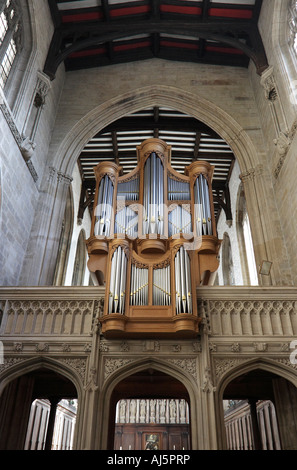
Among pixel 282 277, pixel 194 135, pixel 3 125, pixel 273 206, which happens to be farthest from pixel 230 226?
pixel 3 125

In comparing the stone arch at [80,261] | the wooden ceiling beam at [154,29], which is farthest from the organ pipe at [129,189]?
the stone arch at [80,261]

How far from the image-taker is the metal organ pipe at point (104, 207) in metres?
10.5

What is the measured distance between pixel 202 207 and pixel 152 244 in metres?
2.15

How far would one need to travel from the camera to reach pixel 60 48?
13.8 meters

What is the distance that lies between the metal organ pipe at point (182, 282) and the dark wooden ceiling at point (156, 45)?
746 centimetres

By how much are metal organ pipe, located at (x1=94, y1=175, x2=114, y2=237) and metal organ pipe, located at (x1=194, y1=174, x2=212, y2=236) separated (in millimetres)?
2459

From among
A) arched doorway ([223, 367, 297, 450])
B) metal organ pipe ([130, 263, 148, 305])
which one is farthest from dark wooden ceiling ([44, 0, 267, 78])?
arched doorway ([223, 367, 297, 450])

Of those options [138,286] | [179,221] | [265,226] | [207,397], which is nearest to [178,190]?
[179,221]

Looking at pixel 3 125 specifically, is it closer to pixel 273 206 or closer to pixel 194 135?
pixel 273 206

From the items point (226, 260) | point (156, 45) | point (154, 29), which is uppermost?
point (156, 45)

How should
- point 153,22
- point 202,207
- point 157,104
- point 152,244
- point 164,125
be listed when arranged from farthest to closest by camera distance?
point 164,125, point 157,104, point 153,22, point 202,207, point 152,244

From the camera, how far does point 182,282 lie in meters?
8.09

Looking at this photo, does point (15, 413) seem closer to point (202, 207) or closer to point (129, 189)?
point (129, 189)

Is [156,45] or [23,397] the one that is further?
[156,45]
